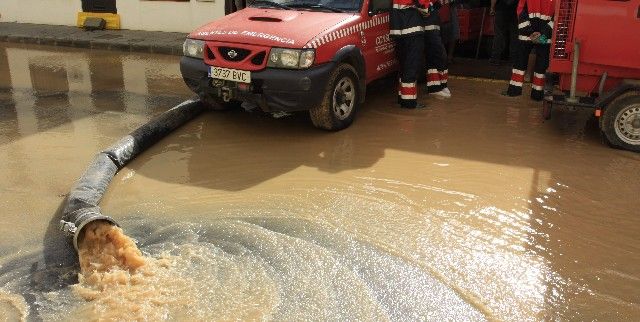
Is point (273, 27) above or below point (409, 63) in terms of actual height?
above

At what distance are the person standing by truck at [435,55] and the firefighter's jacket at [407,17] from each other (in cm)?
12

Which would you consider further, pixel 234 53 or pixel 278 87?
pixel 234 53

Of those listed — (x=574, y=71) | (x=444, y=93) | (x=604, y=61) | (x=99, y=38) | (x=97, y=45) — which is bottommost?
(x=444, y=93)

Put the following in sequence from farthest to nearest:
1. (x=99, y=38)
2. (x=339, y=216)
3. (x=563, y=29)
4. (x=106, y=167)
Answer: (x=99, y=38)
(x=563, y=29)
(x=106, y=167)
(x=339, y=216)

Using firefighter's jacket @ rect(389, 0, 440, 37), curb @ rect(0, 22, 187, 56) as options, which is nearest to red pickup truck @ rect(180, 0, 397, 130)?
firefighter's jacket @ rect(389, 0, 440, 37)

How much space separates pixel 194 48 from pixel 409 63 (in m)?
2.77

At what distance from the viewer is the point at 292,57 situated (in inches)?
248

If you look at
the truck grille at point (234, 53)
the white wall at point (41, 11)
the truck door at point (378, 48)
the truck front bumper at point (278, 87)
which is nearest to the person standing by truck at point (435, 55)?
the truck door at point (378, 48)

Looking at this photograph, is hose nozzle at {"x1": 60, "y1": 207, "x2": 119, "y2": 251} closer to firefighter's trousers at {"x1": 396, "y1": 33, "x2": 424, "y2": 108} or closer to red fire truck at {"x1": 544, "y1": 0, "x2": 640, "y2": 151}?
firefighter's trousers at {"x1": 396, "y1": 33, "x2": 424, "y2": 108}

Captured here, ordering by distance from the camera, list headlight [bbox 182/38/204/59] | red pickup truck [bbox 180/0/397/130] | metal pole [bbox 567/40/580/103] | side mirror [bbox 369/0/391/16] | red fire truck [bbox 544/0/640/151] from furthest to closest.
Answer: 1. side mirror [bbox 369/0/391/16]
2. headlight [bbox 182/38/204/59]
3. red pickup truck [bbox 180/0/397/130]
4. metal pole [bbox 567/40/580/103]
5. red fire truck [bbox 544/0/640/151]

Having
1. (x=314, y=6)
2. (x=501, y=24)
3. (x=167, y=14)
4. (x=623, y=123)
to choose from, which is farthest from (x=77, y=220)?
(x=167, y=14)

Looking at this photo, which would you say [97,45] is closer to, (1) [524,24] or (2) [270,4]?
(2) [270,4]

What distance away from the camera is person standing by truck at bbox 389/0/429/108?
7535 millimetres

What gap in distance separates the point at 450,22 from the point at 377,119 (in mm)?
Answer: 2694
